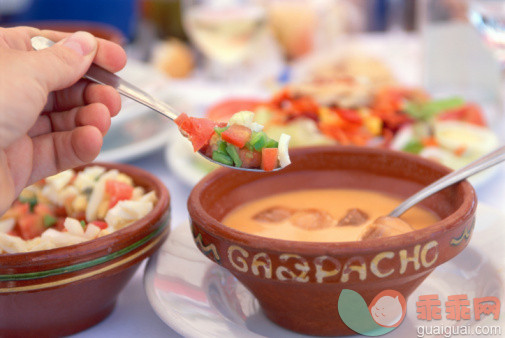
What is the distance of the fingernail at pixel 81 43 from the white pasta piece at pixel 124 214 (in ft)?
0.89

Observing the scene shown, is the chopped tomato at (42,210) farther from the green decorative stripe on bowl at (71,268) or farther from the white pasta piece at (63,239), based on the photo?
the green decorative stripe on bowl at (71,268)

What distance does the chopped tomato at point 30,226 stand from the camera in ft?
3.75

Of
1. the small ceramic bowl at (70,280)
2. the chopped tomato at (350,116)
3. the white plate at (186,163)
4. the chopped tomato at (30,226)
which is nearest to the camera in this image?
the small ceramic bowl at (70,280)

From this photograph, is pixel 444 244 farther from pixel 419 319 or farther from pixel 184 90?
pixel 184 90

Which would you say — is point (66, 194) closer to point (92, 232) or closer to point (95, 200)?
point (95, 200)

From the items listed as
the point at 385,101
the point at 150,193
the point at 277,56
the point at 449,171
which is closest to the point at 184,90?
the point at 277,56

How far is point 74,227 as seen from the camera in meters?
Answer: 1.07

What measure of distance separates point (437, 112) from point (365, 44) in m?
1.60

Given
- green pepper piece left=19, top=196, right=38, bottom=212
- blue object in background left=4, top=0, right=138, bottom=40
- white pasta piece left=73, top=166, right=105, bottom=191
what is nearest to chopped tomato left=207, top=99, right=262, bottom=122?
white pasta piece left=73, top=166, right=105, bottom=191

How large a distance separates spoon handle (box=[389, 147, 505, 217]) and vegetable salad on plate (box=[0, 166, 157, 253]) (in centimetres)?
46

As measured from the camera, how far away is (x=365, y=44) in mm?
3354

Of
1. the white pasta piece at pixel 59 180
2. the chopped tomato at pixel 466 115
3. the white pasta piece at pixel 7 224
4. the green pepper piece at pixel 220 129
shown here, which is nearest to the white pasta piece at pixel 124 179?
the white pasta piece at pixel 59 180

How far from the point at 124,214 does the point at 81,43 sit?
301 mm

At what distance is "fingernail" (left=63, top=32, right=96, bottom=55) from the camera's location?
100 cm
